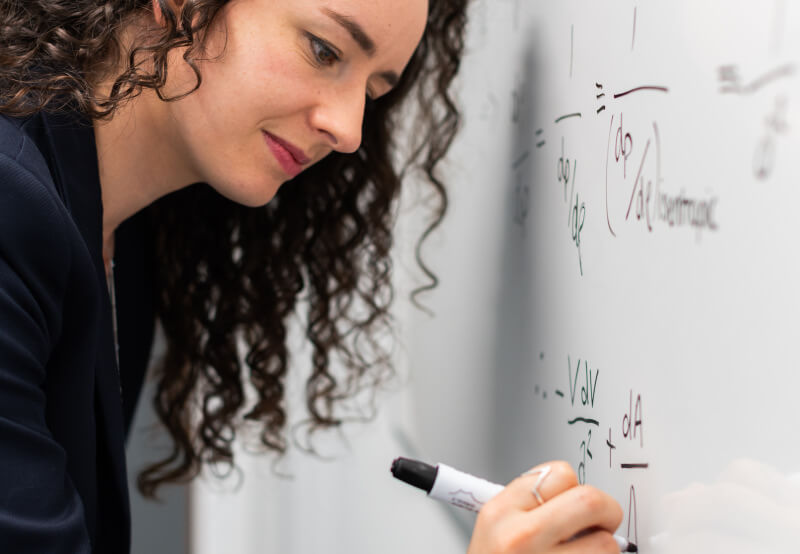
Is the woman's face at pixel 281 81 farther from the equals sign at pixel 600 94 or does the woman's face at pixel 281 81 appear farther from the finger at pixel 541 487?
the finger at pixel 541 487

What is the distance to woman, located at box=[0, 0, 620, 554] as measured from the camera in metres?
0.48

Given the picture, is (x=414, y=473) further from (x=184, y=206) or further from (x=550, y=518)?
(x=184, y=206)

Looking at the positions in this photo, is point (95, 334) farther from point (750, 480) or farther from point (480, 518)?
point (750, 480)

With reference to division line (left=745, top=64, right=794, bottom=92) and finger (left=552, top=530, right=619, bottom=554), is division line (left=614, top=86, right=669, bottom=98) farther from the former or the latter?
finger (left=552, top=530, right=619, bottom=554)

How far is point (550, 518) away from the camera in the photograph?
17.1 inches

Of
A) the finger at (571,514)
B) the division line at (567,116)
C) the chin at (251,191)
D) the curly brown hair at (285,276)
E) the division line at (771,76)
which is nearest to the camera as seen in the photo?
the division line at (771,76)

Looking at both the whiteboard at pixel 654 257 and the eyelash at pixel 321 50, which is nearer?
the whiteboard at pixel 654 257

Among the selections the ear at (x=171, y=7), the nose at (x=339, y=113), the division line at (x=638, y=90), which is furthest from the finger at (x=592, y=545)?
the ear at (x=171, y=7)

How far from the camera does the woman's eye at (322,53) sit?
58 centimetres

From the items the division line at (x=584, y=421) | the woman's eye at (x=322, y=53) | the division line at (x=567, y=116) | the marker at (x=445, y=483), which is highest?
the woman's eye at (x=322, y=53)

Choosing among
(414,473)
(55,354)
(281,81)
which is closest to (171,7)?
(281,81)

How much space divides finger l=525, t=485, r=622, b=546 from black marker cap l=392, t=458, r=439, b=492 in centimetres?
7

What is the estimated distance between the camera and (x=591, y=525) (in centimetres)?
44

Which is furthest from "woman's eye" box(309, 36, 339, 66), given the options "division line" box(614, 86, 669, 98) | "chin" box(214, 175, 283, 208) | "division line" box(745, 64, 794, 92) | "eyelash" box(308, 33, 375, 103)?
"division line" box(745, 64, 794, 92)
